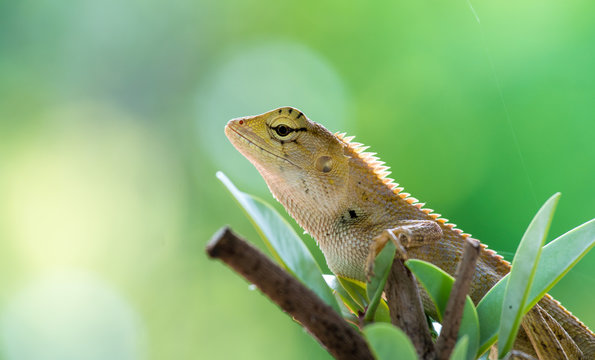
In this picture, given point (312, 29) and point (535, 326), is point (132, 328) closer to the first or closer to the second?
point (312, 29)

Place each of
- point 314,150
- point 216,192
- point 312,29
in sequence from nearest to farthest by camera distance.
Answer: point 314,150 < point 216,192 < point 312,29

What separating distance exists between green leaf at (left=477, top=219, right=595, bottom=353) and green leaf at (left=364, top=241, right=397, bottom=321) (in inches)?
6.4

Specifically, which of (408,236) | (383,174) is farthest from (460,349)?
(383,174)

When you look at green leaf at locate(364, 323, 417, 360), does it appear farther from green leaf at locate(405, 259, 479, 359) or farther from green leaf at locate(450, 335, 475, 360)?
green leaf at locate(405, 259, 479, 359)

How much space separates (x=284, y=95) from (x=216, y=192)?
827mm

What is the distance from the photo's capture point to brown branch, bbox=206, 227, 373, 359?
592mm

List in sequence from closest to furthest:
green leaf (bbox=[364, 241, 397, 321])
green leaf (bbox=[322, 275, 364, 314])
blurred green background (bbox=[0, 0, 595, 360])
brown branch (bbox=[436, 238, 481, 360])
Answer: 1. brown branch (bbox=[436, 238, 481, 360])
2. green leaf (bbox=[364, 241, 397, 321])
3. green leaf (bbox=[322, 275, 364, 314])
4. blurred green background (bbox=[0, 0, 595, 360])

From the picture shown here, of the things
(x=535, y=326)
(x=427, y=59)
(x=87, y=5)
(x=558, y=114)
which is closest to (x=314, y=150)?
(x=535, y=326)

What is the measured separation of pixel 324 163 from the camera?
126 centimetres

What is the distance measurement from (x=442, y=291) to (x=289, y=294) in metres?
0.29

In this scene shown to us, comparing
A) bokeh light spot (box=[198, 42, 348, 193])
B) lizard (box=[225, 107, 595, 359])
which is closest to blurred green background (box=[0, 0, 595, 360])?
bokeh light spot (box=[198, 42, 348, 193])

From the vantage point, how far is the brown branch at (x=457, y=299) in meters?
0.69

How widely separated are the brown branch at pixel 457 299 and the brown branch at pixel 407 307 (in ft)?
0.18

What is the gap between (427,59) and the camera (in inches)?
126
